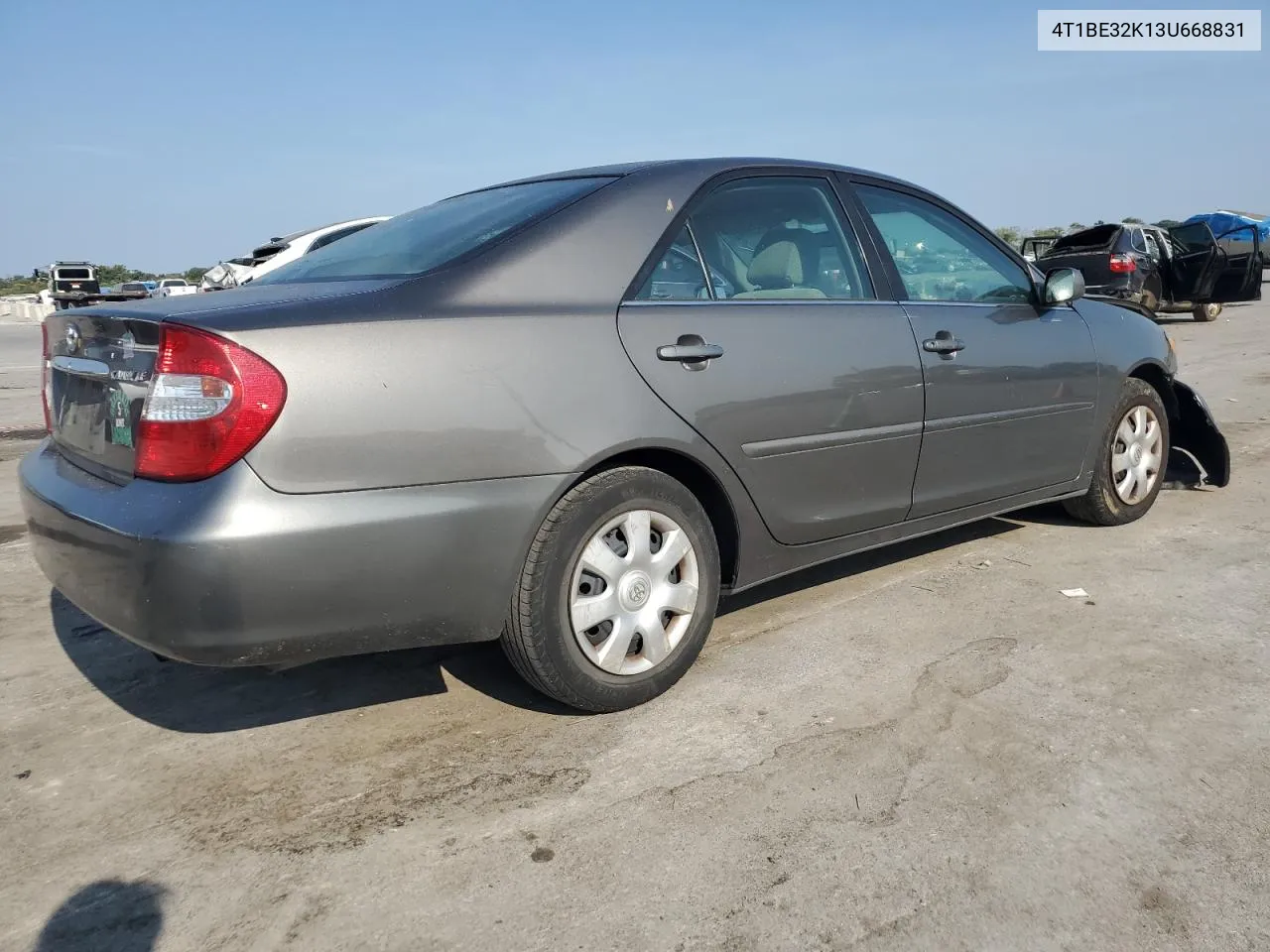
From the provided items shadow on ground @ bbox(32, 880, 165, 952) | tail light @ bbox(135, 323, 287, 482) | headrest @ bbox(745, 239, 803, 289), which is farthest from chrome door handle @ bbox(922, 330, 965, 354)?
shadow on ground @ bbox(32, 880, 165, 952)

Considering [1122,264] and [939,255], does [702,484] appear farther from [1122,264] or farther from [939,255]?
[1122,264]

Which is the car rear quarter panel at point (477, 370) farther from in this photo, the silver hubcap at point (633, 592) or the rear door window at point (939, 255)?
the rear door window at point (939, 255)

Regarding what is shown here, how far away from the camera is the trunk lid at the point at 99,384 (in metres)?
2.31

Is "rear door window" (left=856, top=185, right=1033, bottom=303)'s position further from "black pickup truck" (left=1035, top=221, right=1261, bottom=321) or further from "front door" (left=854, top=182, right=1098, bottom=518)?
"black pickup truck" (left=1035, top=221, right=1261, bottom=321)

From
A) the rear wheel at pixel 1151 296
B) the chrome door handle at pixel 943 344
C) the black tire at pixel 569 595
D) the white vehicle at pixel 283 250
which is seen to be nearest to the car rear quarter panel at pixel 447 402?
the black tire at pixel 569 595

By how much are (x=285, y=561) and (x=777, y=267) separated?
1.86 metres

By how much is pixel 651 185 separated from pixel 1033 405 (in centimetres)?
191

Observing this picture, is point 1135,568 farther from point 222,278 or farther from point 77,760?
point 222,278

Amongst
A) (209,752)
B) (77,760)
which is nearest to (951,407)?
(209,752)

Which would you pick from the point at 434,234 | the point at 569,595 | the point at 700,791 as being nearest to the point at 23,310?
the point at 434,234

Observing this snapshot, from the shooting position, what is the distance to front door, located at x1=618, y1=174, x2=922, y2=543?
283 centimetres

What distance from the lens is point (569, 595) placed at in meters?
2.62

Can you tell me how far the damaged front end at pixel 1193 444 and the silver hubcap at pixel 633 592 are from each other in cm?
327

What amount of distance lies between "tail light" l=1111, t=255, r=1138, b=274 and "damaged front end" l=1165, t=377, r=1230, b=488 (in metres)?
9.70
